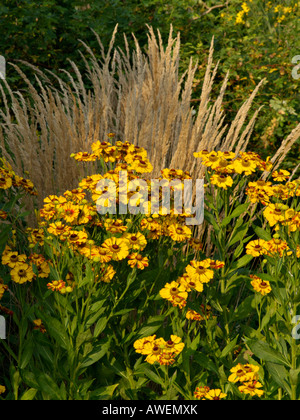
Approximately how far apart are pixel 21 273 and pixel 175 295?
517 mm

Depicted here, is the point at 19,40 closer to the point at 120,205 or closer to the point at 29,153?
the point at 29,153

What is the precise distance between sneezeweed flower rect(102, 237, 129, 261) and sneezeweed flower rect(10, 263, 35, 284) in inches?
10.6

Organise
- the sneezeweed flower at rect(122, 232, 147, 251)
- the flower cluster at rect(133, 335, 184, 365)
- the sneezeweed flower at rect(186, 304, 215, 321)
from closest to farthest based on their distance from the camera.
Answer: the flower cluster at rect(133, 335, 184, 365), the sneezeweed flower at rect(122, 232, 147, 251), the sneezeweed flower at rect(186, 304, 215, 321)

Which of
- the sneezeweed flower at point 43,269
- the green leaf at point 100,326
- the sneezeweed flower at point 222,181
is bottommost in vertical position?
the green leaf at point 100,326

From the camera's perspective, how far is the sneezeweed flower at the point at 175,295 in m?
1.65

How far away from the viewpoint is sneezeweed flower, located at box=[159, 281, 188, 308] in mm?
1648

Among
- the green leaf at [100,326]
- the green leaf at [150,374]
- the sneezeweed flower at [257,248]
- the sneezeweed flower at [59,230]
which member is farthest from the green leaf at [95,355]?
the sneezeweed flower at [257,248]

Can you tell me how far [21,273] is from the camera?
1.73 m

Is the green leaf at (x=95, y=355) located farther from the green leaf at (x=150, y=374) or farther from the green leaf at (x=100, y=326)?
the green leaf at (x=150, y=374)

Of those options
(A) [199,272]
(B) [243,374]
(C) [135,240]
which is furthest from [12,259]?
(B) [243,374]

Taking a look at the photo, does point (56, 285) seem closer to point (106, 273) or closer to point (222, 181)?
point (106, 273)

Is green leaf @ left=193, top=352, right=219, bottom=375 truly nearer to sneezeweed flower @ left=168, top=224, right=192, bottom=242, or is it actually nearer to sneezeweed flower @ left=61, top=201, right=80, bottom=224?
sneezeweed flower @ left=168, top=224, right=192, bottom=242

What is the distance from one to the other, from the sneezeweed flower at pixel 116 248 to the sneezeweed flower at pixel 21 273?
0.27 meters

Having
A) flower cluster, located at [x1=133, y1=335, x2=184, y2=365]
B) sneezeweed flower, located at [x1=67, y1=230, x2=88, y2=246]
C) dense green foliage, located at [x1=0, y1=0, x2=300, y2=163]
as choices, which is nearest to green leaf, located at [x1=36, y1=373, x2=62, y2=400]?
flower cluster, located at [x1=133, y1=335, x2=184, y2=365]
